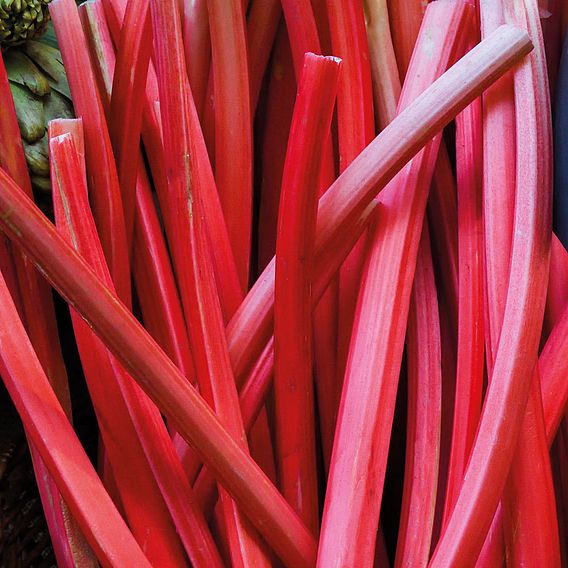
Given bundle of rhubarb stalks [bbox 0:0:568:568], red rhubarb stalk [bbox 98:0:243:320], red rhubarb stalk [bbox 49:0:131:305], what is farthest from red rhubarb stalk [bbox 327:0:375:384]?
red rhubarb stalk [bbox 49:0:131:305]

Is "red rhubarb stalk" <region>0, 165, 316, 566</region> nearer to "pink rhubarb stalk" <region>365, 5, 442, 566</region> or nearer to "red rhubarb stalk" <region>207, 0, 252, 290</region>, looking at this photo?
"pink rhubarb stalk" <region>365, 5, 442, 566</region>

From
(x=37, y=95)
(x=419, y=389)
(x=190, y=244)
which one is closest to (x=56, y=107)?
(x=37, y=95)

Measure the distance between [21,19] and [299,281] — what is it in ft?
1.33

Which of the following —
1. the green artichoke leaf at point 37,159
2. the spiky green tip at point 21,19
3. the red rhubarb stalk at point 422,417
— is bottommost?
the red rhubarb stalk at point 422,417

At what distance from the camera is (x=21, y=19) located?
2.49ft

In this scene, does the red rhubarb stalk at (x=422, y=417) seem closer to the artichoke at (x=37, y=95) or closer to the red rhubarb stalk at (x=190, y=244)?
the red rhubarb stalk at (x=190, y=244)

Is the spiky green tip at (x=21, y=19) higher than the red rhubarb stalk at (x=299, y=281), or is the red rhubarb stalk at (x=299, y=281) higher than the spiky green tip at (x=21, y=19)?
the spiky green tip at (x=21, y=19)

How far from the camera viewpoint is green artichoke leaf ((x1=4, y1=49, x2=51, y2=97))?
0.78 metres

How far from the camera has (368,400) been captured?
613mm

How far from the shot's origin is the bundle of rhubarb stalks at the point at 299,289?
Answer: 58 cm

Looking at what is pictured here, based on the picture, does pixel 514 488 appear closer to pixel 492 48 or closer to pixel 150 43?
pixel 492 48

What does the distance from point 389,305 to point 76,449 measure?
281 millimetres

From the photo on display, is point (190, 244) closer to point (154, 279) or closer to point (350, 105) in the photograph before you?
point (154, 279)

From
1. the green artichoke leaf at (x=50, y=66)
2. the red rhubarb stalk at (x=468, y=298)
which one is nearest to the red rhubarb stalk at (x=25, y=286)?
the green artichoke leaf at (x=50, y=66)
